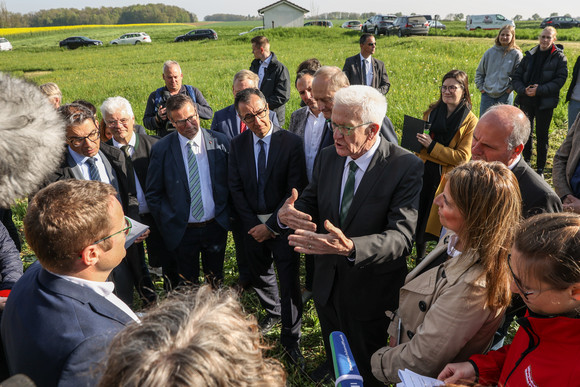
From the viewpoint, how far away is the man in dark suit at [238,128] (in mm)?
4258

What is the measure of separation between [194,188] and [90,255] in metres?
1.97

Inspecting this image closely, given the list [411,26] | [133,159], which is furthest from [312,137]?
[411,26]

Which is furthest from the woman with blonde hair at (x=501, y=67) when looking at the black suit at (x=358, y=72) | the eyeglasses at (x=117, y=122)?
the eyeglasses at (x=117, y=122)

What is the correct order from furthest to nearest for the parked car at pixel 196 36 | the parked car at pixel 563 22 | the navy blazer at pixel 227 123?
the parked car at pixel 196 36
the parked car at pixel 563 22
the navy blazer at pixel 227 123

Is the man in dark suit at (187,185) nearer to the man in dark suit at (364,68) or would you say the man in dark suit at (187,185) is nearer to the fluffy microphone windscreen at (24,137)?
the fluffy microphone windscreen at (24,137)

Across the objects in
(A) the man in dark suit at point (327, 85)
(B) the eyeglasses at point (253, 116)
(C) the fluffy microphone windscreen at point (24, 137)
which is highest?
(C) the fluffy microphone windscreen at point (24, 137)

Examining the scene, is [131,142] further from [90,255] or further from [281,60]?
[281,60]

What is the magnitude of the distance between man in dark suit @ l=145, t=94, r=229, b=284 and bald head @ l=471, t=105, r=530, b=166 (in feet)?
7.47

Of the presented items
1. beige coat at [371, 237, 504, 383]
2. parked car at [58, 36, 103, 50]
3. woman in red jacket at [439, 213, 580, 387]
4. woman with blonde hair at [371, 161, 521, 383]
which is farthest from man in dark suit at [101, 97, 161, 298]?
parked car at [58, 36, 103, 50]

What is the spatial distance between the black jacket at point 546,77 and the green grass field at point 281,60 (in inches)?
55.7

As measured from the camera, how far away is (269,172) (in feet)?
12.2

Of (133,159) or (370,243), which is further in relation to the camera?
(133,159)

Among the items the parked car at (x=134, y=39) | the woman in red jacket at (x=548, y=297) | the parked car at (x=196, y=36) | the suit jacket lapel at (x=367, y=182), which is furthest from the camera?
the parked car at (x=134, y=39)

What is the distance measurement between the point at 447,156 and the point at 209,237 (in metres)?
2.58
